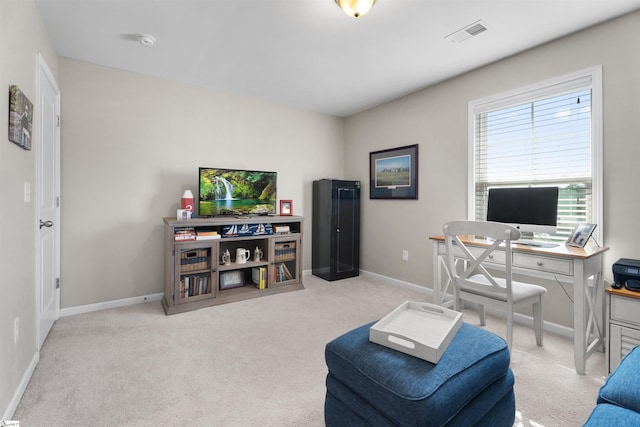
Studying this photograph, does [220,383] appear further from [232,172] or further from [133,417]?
[232,172]

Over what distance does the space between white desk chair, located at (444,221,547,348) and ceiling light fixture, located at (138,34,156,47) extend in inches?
111

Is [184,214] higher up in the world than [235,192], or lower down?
lower down

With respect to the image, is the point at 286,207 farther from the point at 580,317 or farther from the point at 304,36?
the point at 580,317

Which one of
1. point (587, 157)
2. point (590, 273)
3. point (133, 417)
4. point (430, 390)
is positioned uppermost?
point (587, 157)

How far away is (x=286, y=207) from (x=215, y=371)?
2.43 metres

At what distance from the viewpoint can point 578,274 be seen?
196 centimetres

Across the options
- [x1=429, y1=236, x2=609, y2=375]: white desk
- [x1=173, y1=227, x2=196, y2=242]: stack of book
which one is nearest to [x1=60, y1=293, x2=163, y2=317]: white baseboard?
[x1=173, y1=227, x2=196, y2=242]: stack of book

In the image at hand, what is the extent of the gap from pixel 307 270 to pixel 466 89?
9.99 ft

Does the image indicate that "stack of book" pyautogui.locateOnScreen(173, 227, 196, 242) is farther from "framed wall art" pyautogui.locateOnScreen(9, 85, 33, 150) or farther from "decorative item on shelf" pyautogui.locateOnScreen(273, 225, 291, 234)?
"framed wall art" pyautogui.locateOnScreen(9, 85, 33, 150)

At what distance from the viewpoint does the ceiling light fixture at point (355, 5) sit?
191 centimetres

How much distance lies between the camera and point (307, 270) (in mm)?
4531

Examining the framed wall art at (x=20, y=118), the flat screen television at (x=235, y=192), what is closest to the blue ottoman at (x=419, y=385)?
the framed wall art at (x=20, y=118)

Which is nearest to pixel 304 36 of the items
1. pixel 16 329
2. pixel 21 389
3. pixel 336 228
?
pixel 336 228

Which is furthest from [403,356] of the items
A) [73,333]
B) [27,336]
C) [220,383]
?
[73,333]
